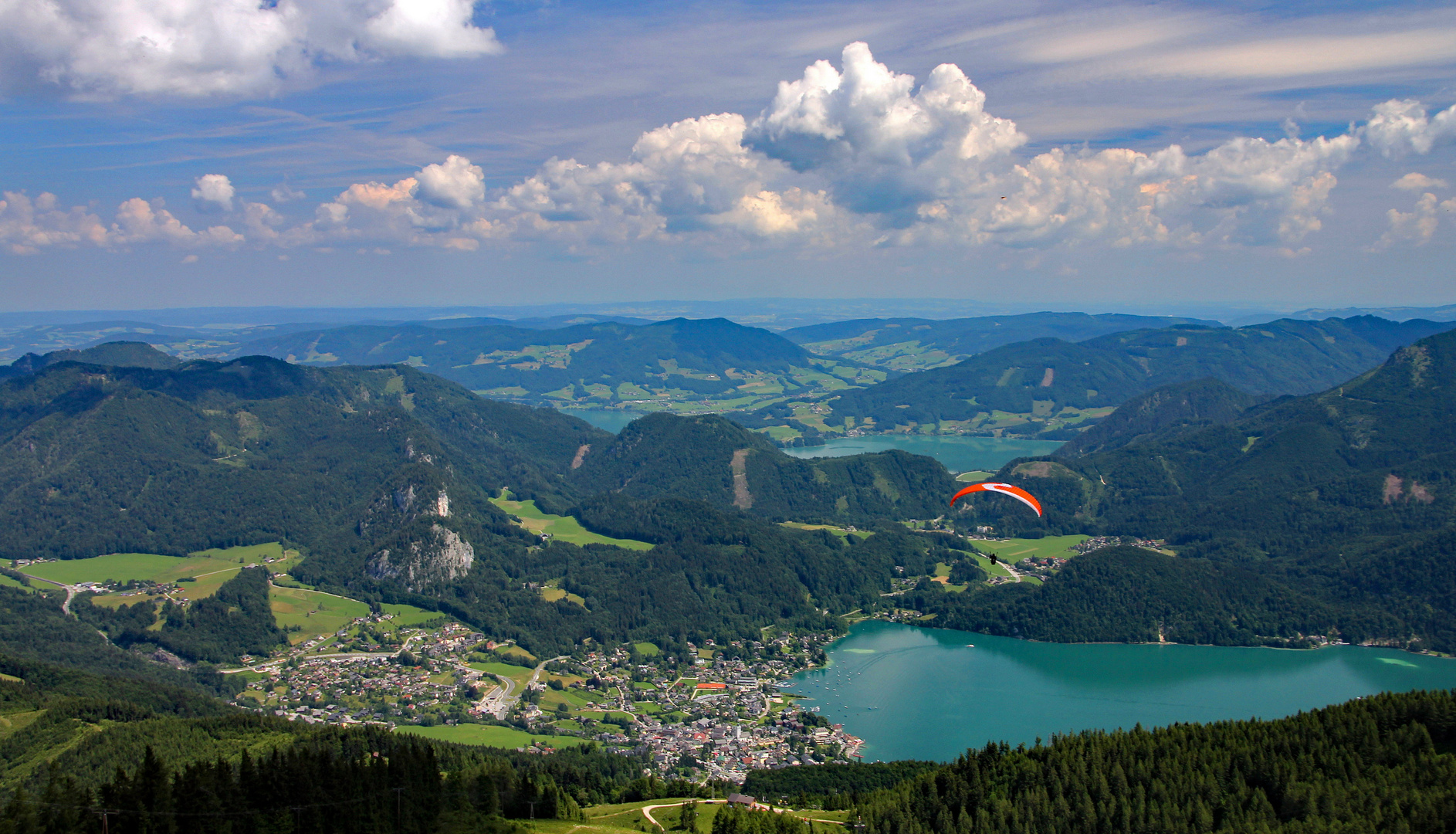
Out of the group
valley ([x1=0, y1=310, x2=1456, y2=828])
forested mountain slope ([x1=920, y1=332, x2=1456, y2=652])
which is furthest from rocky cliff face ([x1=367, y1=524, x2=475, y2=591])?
forested mountain slope ([x1=920, y1=332, x2=1456, y2=652])

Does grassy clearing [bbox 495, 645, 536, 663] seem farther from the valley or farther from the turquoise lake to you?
the turquoise lake

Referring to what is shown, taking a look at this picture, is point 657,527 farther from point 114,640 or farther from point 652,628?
point 114,640

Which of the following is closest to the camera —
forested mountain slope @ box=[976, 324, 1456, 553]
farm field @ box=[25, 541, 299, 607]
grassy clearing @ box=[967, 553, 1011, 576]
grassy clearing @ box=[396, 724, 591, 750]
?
grassy clearing @ box=[396, 724, 591, 750]

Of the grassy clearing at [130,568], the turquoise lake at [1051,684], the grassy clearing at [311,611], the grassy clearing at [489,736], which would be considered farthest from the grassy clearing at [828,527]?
the grassy clearing at [130,568]

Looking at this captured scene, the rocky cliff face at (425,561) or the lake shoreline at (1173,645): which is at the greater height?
the rocky cliff face at (425,561)

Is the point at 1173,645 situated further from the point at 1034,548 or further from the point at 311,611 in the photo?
the point at 311,611

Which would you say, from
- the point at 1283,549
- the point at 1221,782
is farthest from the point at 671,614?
the point at 1283,549

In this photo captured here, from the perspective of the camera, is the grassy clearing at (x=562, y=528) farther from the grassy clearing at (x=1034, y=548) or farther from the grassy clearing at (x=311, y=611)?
the grassy clearing at (x=1034, y=548)
